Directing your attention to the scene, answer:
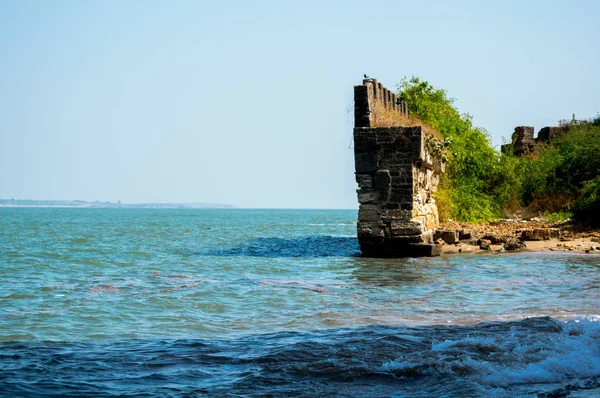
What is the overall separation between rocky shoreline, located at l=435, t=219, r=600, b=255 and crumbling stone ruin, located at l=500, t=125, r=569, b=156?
1378 centimetres

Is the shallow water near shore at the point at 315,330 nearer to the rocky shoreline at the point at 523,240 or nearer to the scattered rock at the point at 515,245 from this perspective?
the scattered rock at the point at 515,245

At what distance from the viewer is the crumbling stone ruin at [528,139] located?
3419cm

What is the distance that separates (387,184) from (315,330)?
8.08 metres

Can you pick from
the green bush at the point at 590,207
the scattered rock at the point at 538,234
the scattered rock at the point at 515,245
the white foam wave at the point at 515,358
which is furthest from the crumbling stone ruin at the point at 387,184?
the white foam wave at the point at 515,358

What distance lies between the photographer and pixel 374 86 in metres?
17.2

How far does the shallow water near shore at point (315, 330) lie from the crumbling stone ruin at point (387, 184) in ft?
2.14

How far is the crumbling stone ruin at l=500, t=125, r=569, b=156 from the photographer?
34.2 meters

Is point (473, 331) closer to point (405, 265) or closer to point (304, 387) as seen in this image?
point (304, 387)

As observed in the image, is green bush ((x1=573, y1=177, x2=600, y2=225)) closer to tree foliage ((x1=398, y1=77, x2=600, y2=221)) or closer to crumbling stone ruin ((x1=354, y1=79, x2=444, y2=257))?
tree foliage ((x1=398, y1=77, x2=600, y2=221))

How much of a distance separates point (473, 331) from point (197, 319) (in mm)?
3422

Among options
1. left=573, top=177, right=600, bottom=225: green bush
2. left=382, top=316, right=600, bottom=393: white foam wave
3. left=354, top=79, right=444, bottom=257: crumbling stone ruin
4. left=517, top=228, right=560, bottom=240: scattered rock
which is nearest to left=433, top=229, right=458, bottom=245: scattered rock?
left=354, top=79, right=444, bottom=257: crumbling stone ruin

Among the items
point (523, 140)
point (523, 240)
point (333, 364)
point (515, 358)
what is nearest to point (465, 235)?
point (523, 240)

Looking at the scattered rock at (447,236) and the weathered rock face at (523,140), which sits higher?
the weathered rock face at (523,140)

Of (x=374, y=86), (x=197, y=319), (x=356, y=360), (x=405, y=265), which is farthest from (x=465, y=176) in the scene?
(x=356, y=360)
